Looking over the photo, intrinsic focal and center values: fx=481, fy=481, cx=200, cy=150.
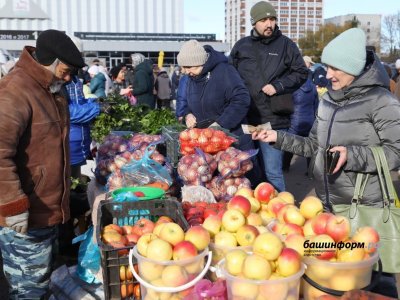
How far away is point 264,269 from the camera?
1645 mm

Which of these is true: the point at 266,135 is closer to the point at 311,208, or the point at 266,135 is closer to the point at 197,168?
the point at 197,168

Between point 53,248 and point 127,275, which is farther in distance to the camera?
point 53,248

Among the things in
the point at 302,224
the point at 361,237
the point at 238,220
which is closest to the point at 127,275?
the point at 238,220

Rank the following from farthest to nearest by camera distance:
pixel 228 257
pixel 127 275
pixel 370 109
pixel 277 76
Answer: pixel 277 76 → pixel 370 109 → pixel 127 275 → pixel 228 257

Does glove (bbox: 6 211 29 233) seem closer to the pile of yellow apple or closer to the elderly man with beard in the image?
the elderly man with beard

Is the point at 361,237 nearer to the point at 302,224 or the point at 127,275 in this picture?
the point at 302,224

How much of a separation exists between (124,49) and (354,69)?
4469 centimetres

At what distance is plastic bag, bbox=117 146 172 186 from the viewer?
3576 mm

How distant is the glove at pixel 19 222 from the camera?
8.48ft

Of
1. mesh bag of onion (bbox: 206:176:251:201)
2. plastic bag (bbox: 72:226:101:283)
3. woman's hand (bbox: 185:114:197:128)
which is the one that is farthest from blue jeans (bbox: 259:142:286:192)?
plastic bag (bbox: 72:226:101:283)

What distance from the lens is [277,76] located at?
4.73 metres

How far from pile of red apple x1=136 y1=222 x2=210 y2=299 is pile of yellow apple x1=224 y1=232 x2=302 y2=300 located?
14cm

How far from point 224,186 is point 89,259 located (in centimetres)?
114

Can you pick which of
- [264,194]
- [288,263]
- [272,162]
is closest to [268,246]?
[288,263]
